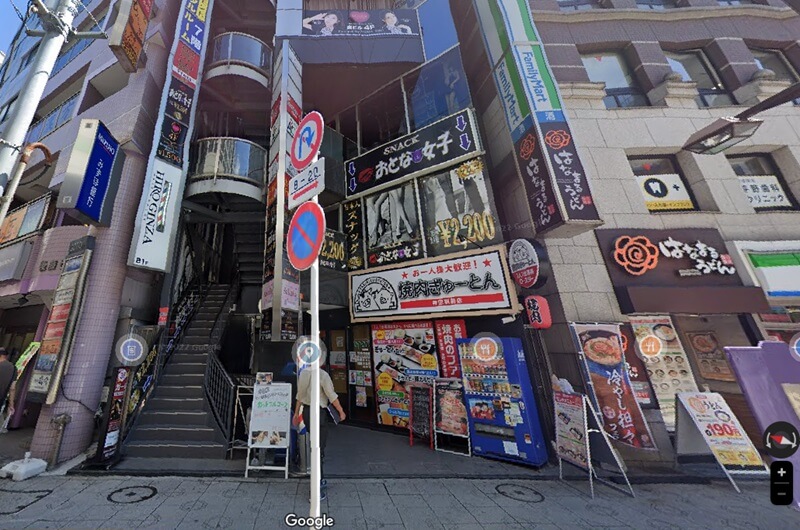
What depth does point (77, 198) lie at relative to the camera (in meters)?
7.03

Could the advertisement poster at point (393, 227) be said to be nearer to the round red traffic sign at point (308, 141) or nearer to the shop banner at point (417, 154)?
the shop banner at point (417, 154)

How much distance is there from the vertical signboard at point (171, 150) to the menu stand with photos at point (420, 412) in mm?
7745

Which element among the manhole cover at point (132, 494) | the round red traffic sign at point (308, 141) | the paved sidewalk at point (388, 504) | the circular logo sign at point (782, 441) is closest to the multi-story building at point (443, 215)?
the paved sidewalk at point (388, 504)

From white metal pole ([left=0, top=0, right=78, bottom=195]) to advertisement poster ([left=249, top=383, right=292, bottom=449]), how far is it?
5059 mm

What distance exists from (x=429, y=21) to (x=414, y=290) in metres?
10.6

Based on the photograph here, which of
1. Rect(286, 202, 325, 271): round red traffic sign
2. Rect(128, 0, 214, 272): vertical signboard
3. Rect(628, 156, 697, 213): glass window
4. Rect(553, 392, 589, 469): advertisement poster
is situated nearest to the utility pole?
Rect(128, 0, 214, 272): vertical signboard

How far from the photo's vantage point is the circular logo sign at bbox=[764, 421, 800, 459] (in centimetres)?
384

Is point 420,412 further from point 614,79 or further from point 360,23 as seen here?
point 360,23

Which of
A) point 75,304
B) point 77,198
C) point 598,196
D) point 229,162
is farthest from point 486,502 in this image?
point 229,162

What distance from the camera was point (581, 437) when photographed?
539cm

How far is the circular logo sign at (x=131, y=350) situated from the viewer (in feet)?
22.6

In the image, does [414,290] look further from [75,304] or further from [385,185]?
[75,304]

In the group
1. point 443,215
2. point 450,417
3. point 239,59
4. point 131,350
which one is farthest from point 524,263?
point 239,59

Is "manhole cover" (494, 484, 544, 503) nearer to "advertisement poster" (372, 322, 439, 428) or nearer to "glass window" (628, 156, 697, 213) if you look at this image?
"advertisement poster" (372, 322, 439, 428)
